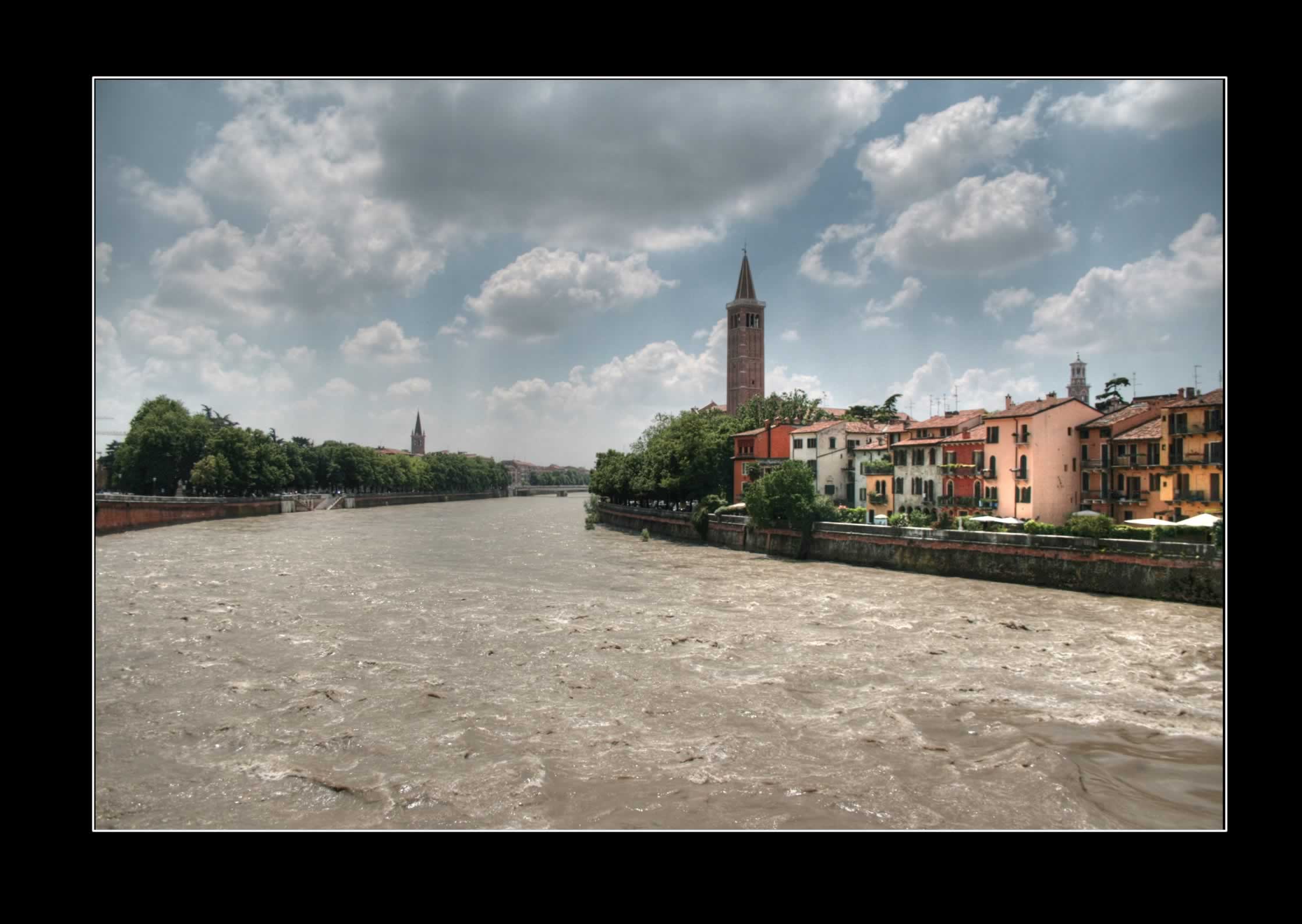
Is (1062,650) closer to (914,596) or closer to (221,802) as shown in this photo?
(914,596)

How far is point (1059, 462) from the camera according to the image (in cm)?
3111

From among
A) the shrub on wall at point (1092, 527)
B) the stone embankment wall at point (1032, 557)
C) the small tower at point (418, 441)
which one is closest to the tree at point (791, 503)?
the stone embankment wall at point (1032, 557)

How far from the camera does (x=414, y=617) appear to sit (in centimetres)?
1936

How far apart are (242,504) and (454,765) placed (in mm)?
61463

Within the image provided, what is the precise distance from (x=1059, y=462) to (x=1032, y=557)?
714cm

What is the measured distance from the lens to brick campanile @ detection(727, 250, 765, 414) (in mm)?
107312

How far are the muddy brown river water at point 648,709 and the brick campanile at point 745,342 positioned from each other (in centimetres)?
8420

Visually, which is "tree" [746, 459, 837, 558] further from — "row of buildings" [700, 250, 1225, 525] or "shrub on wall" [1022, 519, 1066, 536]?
"shrub on wall" [1022, 519, 1066, 536]

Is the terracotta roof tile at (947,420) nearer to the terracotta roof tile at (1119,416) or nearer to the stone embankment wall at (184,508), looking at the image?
the terracotta roof tile at (1119,416)

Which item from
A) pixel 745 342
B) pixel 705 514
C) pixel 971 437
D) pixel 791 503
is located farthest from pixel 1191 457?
pixel 745 342

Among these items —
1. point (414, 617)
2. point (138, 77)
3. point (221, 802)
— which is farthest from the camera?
point (414, 617)

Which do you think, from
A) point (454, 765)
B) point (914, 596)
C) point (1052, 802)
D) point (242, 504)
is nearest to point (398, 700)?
point (454, 765)
